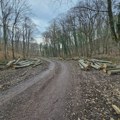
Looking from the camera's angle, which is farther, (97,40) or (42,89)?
(97,40)

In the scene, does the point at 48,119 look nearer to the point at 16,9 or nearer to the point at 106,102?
the point at 106,102

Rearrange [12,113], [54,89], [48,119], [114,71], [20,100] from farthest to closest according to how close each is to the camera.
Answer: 1. [114,71]
2. [54,89]
3. [20,100]
4. [12,113]
5. [48,119]

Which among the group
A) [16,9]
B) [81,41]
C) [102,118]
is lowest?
[102,118]

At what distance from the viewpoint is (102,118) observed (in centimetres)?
569

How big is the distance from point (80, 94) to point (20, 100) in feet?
8.62

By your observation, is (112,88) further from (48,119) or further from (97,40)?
(97,40)

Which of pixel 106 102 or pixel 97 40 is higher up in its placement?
pixel 97 40

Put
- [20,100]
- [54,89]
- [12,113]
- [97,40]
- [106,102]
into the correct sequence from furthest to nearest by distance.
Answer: [97,40]
[54,89]
[20,100]
[106,102]
[12,113]

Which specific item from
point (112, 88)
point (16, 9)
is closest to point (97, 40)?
point (16, 9)

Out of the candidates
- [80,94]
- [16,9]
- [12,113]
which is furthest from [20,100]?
[16,9]

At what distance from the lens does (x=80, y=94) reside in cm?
813

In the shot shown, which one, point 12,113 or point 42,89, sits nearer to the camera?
point 12,113

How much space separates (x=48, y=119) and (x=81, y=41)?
40.7 metres

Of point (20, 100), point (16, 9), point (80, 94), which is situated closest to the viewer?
point (20, 100)
